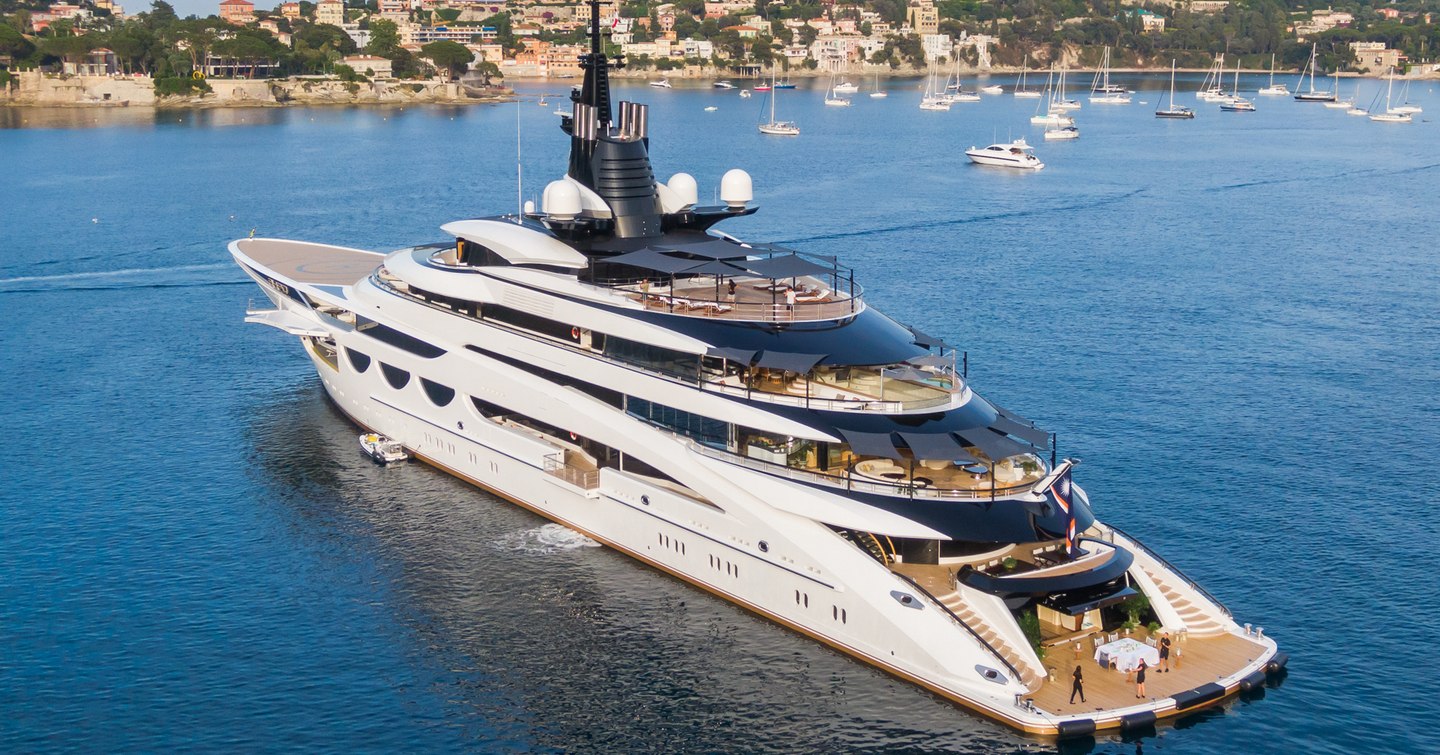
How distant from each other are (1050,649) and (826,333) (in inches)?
416

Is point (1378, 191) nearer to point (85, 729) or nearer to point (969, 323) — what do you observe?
point (969, 323)

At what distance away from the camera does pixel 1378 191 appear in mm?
112688

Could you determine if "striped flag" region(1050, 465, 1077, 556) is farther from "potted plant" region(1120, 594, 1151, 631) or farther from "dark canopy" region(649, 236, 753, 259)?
"dark canopy" region(649, 236, 753, 259)

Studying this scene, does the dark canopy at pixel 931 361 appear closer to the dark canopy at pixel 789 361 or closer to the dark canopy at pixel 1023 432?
the dark canopy at pixel 1023 432

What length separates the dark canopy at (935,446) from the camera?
33219 mm

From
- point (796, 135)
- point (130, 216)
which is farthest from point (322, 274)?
point (796, 135)

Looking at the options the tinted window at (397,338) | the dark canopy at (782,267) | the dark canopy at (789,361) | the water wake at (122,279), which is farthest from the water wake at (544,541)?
the water wake at (122,279)

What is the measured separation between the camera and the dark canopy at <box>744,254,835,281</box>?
38.7m

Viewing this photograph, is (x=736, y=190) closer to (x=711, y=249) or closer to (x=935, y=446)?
(x=711, y=249)

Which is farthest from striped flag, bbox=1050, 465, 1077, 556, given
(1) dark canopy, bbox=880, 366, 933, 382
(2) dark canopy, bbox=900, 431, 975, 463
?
(1) dark canopy, bbox=880, 366, 933, 382

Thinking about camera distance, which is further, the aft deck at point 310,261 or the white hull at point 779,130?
the white hull at point 779,130

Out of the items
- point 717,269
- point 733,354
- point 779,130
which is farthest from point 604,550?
point 779,130

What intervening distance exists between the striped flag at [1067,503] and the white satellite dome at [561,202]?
698 inches

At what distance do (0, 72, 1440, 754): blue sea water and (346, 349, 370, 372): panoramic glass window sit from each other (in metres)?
2.76
